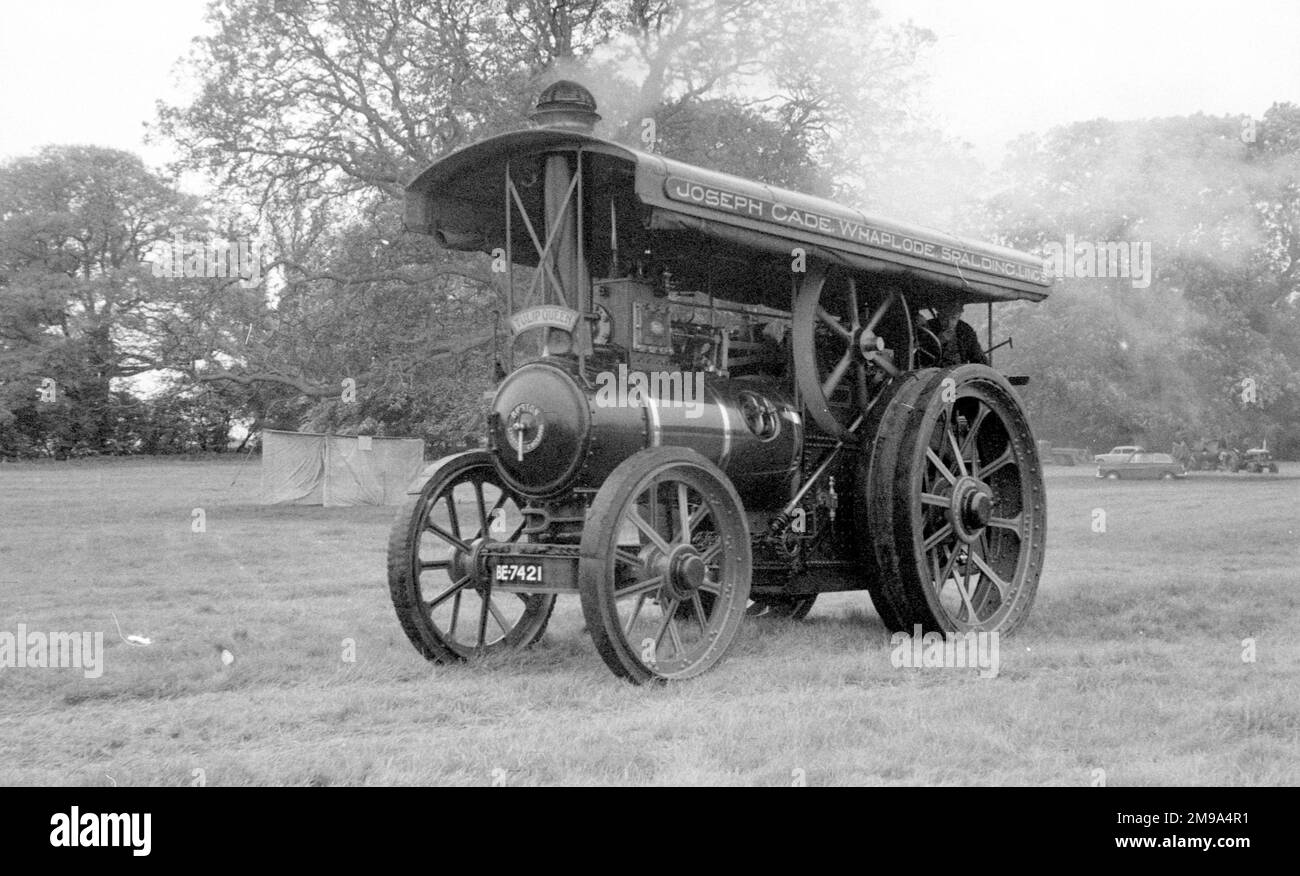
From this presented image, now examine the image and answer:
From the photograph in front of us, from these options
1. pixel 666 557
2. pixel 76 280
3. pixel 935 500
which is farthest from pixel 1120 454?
pixel 666 557

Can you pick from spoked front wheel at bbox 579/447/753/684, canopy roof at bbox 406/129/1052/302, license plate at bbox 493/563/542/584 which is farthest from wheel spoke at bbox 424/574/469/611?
canopy roof at bbox 406/129/1052/302

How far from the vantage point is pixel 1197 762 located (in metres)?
4.68

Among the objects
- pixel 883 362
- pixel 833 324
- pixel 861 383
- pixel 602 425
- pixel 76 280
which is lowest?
pixel 602 425

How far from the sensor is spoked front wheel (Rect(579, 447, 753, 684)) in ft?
19.5

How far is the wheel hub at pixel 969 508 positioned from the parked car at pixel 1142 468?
32.4m

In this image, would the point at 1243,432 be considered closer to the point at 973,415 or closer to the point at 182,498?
the point at 182,498

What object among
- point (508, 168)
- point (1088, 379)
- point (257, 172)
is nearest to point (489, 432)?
point (508, 168)

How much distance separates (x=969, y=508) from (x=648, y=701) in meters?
2.98

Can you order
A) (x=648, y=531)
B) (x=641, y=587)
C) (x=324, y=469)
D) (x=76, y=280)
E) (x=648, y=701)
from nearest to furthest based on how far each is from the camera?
(x=648, y=701), (x=641, y=587), (x=648, y=531), (x=324, y=469), (x=76, y=280)

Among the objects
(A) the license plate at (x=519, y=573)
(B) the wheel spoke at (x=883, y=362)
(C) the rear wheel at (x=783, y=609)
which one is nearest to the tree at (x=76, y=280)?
(C) the rear wheel at (x=783, y=609)

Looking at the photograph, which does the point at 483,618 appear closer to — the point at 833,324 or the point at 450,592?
the point at 450,592

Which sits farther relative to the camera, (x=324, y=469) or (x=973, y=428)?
(x=324, y=469)

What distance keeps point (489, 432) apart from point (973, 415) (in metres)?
3.57

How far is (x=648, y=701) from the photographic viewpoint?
19.0ft
